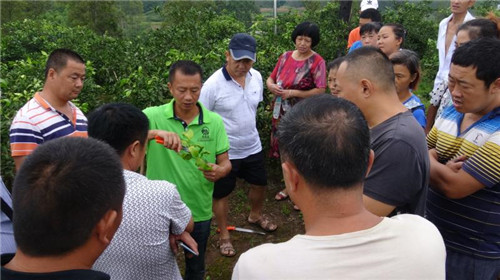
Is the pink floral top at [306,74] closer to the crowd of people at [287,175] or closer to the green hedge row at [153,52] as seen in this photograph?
the crowd of people at [287,175]

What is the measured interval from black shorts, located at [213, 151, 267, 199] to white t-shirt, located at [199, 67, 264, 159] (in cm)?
8

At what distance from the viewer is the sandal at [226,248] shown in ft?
13.5

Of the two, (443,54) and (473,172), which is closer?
(473,172)

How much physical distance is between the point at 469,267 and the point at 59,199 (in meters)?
2.24

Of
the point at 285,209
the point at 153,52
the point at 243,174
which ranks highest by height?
the point at 153,52

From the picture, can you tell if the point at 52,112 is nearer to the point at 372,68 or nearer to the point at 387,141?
the point at 372,68

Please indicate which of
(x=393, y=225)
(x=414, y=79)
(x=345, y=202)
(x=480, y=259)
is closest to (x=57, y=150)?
(x=345, y=202)

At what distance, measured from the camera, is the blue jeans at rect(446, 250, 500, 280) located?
2258 millimetres

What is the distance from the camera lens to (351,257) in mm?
1206

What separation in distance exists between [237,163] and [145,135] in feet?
6.56

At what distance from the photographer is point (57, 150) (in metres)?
1.30

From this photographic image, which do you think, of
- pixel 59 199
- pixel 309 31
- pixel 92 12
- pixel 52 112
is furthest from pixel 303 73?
pixel 92 12

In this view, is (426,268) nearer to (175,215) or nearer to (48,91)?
(175,215)

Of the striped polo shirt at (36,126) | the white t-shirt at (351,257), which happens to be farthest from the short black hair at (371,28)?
the white t-shirt at (351,257)
